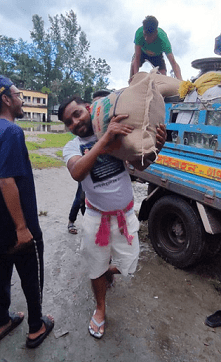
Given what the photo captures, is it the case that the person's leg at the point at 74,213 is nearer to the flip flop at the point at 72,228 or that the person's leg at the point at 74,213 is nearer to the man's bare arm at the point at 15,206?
the flip flop at the point at 72,228

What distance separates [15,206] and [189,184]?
71.6 inches

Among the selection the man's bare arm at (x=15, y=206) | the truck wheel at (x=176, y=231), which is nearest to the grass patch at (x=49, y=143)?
the truck wheel at (x=176, y=231)

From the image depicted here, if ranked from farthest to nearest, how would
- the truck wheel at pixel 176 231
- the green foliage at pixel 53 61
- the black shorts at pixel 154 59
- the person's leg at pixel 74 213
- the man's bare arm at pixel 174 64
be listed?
the green foliage at pixel 53 61 < the black shorts at pixel 154 59 < the man's bare arm at pixel 174 64 < the person's leg at pixel 74 213 < the truck wheel at pixel 176 231

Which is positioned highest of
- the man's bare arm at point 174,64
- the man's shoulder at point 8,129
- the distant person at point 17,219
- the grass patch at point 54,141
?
the man's bare arm at point 174,64

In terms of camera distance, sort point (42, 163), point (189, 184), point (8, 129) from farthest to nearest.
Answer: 1. point (42, 163)
2. point (189, 184)
3. point (8, 129)

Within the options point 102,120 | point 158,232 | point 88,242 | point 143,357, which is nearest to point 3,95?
point 102,120

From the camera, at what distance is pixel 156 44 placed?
392cm

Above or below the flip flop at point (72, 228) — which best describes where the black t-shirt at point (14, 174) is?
above

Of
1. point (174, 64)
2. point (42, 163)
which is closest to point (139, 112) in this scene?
point (174, 64)

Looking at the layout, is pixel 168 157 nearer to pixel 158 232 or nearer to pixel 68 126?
pixel 158 232

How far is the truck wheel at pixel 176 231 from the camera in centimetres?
264

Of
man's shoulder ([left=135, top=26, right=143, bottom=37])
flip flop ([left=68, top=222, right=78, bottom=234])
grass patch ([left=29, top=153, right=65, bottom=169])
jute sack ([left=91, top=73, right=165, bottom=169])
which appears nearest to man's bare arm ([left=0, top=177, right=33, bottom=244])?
jute sack ([left=91, top=73, right=165, bottom=169])

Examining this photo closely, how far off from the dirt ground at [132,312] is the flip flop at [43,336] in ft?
0.13

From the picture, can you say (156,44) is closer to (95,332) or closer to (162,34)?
(162,34)
